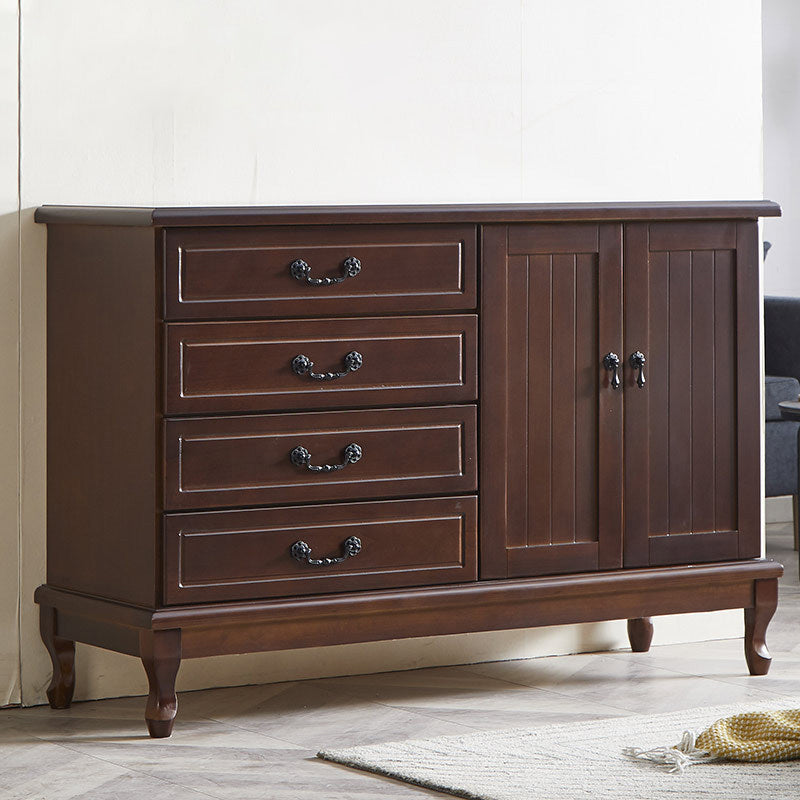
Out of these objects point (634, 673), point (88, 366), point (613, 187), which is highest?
point (613, 187)

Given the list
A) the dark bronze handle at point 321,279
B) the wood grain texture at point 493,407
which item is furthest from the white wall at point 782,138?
the dark bronze handle at point 321,279

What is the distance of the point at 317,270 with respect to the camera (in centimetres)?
293

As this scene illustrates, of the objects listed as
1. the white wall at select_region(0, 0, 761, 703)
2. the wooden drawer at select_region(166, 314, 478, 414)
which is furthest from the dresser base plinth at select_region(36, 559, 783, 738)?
the wooden drawer at select_region(166, 314, 478, 414)

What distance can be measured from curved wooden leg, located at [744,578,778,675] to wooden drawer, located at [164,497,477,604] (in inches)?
25.8

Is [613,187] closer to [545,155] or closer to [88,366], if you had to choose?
[545,155]

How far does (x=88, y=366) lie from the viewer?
3021 millimetres

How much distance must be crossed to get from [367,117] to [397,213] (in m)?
0.49

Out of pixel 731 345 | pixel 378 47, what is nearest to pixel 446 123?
pixel 378 47

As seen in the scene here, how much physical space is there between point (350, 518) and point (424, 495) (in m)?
0.15

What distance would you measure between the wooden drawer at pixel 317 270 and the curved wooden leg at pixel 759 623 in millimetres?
886

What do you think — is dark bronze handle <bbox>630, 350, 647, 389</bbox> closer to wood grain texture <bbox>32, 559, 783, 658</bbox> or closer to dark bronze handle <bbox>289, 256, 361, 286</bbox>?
wood grain texture <bbox>32, 559, 783, 658</bbox>

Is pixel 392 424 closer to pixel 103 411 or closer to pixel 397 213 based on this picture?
pixel 397 213

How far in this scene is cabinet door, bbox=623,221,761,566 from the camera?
10.6 ft

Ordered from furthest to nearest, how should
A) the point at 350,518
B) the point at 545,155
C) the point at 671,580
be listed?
the point at 545,155, the point at 671,580, the point at 350,518
